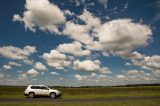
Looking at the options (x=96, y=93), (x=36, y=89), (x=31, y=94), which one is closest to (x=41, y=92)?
(x=36, y=89)

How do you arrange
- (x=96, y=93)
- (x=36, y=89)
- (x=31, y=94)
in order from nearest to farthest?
(x=31, y=94), (x=36, y=89), (x=96, y=93)

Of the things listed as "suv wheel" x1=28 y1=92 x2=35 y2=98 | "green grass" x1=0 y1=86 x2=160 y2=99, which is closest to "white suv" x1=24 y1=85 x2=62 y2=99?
"suv wheel" x1=28 y1=92 x2=35 y2=98

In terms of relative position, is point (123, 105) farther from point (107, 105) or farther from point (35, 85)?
point (35, 85)

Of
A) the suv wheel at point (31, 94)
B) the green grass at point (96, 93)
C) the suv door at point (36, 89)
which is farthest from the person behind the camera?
the green grass at point (96, 93)

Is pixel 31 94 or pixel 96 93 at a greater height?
pixel 31 94

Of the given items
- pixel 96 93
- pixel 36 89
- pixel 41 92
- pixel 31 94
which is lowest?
pixel 96 93

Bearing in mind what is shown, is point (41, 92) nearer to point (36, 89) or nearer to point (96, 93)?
point (36, 89)

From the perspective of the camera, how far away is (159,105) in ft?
66.3

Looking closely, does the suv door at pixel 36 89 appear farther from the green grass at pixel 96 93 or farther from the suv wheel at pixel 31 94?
the green grass at pixel 96 93

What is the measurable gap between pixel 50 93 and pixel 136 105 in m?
17.1

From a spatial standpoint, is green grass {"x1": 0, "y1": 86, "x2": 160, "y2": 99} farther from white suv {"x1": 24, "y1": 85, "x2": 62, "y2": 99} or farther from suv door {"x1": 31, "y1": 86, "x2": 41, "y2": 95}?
suv door {"x1": 31, "y1": 86, "x2": 41, "y2": 95}

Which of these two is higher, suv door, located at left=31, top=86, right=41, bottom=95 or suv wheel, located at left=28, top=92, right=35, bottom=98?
suv door, located at left=31, top=86, right=41, bottom=95

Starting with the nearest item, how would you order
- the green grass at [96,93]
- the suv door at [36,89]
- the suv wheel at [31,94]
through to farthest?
the suv wheel at [31,94]
the suv door at [36,89]
the green grass at [96,93]

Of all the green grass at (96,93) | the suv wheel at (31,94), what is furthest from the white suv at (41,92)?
the green grass at (96,93)
